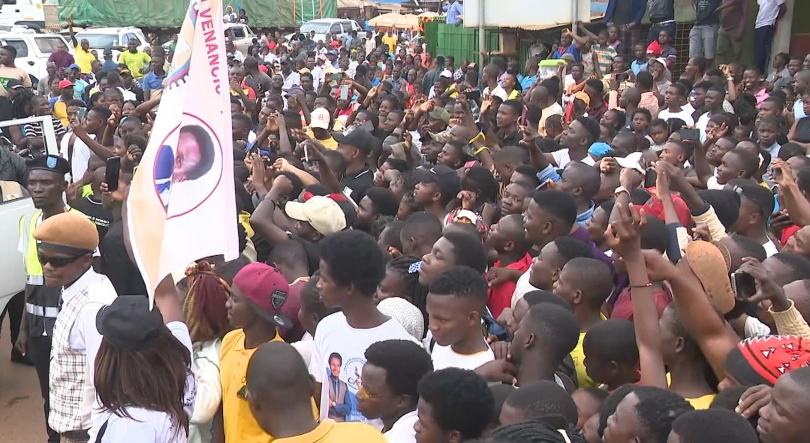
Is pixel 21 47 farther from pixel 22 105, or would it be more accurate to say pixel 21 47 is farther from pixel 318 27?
pixel 318 27

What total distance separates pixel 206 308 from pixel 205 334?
0.35ft

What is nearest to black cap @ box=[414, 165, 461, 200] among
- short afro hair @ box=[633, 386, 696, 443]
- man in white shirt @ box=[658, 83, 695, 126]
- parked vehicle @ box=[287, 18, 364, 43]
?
short afro hair @ box=[633, 386, 696, 443]

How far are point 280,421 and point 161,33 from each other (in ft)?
97.8

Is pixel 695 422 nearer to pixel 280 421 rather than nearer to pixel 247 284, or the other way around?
Answer: pixel 280 421

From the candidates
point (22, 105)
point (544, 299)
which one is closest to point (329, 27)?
point (22, 105)

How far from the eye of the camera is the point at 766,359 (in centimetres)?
273

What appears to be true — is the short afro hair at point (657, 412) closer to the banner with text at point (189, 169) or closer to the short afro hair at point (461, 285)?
the short afro hair at point (461, 285)

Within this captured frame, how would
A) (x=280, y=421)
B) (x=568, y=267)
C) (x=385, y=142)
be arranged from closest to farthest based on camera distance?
(x=280, y=421) → (x=568, y=267) → (x=385, y=142)

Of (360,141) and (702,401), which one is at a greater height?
(360,141)

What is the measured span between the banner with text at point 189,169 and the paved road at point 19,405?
3113 mm

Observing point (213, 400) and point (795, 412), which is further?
point (213, 400)

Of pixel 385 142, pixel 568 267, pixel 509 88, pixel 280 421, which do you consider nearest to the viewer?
pixel 280 421

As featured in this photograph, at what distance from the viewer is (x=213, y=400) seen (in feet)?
10.7

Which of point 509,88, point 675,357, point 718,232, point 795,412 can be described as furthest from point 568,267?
point 509,88
